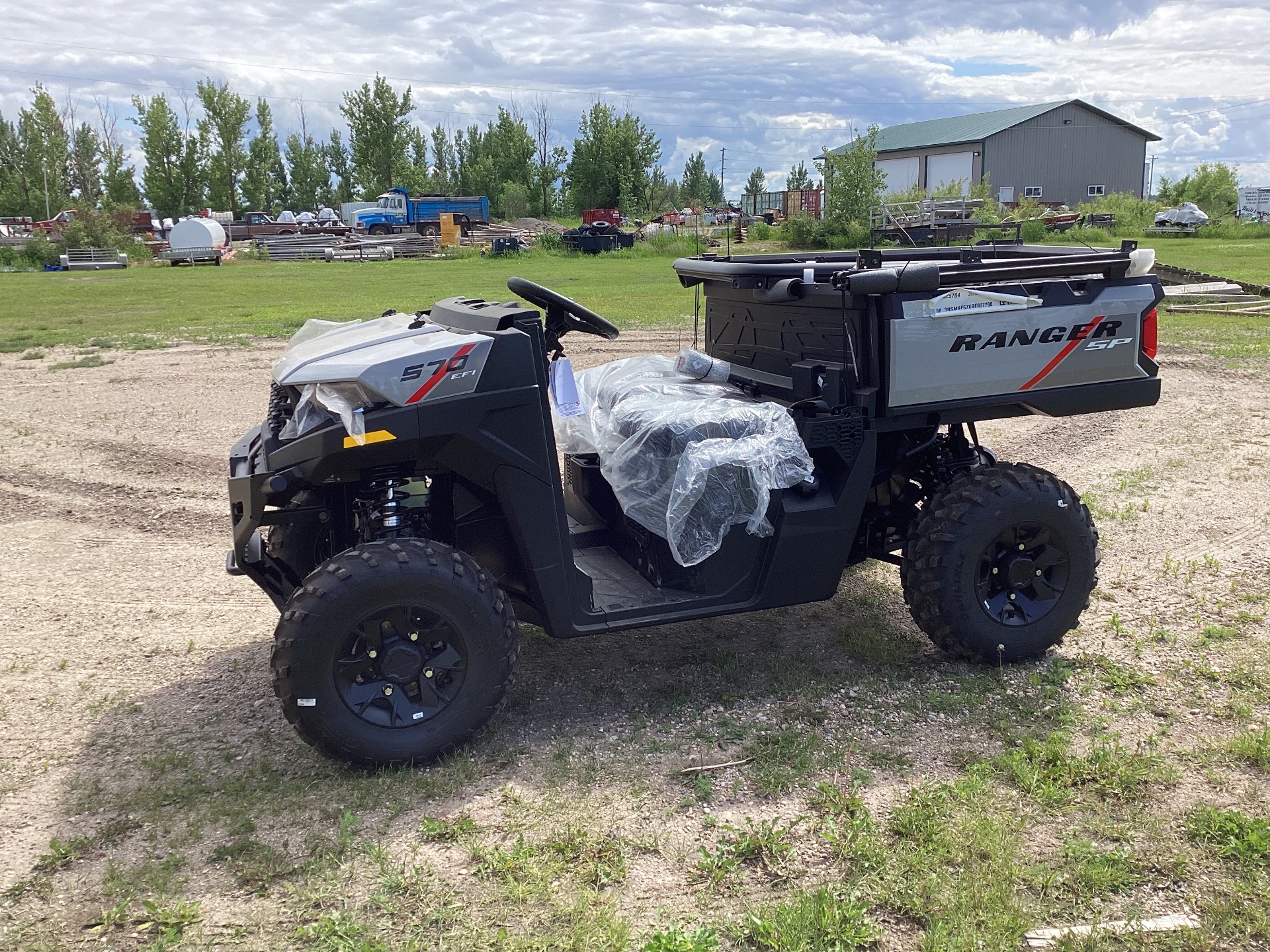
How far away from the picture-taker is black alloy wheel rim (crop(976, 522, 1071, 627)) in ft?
14.3

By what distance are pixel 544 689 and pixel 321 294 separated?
22607mm

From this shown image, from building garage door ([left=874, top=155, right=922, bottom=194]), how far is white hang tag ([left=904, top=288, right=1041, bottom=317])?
6561 cm

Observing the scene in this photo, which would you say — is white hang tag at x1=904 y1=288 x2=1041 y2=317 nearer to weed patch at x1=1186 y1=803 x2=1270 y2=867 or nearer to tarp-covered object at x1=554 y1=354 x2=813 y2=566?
tarp-covered object at x1=554 y1=354 x2=813 y2=566

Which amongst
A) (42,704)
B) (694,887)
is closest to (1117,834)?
(694,887)

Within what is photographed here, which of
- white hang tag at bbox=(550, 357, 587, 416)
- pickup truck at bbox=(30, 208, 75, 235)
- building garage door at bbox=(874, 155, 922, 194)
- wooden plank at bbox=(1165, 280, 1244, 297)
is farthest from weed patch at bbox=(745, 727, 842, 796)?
building garage door at bbox=(874, 155, 922, 194)

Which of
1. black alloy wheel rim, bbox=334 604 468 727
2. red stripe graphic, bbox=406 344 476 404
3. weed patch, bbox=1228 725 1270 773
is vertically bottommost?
weed patch, bbox=1228 725 1270 773

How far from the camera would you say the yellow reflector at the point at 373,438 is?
343 cm

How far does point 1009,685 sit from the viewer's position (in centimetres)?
431

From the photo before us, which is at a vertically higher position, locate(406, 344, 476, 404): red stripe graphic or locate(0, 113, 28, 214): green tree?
locate(0, 113, 28, 214): green tree

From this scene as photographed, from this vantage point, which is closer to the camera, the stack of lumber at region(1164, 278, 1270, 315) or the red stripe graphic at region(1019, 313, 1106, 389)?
the red stripe graphic at region(1019, 313, 1106, 389)

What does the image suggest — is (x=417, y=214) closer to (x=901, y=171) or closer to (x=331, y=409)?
(x=901, y=171)

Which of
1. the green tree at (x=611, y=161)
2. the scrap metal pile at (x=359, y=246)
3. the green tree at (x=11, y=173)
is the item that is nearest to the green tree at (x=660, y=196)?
the green tree at (x=611, y=161)

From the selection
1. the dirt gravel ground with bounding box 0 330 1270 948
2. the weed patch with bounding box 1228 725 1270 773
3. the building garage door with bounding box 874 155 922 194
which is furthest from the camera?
the building garage door with bounding box 874 155 922 194

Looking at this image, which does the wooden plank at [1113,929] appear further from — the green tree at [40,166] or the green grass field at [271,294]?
the green tree at [40,166]
